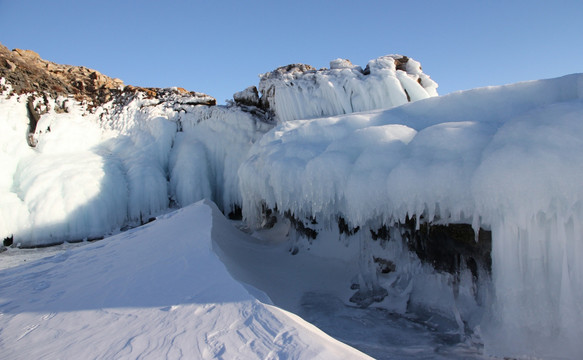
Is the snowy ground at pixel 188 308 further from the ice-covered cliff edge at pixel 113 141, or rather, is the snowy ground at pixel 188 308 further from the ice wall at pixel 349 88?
the ice wall at pixel 349 88

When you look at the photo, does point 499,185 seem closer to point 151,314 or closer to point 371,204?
point 371,204

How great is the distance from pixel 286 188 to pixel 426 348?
291 centimetres

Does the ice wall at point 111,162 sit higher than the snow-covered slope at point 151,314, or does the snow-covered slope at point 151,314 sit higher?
the ice wall at point 111,162

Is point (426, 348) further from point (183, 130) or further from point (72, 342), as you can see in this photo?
point (183, 130)

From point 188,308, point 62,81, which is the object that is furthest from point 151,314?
point 62,81

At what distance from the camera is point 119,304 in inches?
116

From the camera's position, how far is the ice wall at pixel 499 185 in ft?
9.47

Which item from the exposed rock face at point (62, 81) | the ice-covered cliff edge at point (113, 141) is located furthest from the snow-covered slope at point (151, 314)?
the exposed rock face at point (62, 81)

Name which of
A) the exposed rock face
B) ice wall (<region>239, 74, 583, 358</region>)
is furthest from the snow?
the exposed rock face

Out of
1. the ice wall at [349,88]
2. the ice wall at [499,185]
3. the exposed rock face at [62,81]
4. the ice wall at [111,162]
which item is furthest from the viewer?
the exposed rock face at [62,81]

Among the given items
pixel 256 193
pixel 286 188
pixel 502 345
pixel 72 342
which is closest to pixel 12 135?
pixel 256 193

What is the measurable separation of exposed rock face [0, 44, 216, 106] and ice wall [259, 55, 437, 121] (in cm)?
398

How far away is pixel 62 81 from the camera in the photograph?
11867 millimetres

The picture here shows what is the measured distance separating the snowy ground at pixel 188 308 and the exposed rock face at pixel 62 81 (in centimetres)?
813
